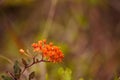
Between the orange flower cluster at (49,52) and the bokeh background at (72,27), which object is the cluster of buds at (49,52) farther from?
the bokeh background at (72,27)

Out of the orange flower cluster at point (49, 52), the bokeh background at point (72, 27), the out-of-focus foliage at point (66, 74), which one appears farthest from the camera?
the bokeh background at point (72, 27)

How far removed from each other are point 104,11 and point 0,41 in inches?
43.2

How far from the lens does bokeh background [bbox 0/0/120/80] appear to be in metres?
3.54

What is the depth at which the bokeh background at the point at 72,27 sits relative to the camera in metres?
3.54

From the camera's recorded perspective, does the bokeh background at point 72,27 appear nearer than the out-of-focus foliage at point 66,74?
No

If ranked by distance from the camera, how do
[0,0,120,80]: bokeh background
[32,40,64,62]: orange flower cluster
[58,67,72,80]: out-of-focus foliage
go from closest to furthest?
[32,40,64,62]: orange flower cluster
[58,67,72,80]: out-of-focus foliage
[0,0,120,80]: bokeh background

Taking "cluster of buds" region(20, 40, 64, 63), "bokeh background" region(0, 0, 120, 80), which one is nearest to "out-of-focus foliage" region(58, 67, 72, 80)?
"cluster of buds" region(20, 40, 64, 63)

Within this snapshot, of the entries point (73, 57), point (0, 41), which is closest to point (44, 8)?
point (0, 41)

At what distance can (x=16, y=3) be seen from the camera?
476cm

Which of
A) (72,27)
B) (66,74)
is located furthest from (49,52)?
(72,27)

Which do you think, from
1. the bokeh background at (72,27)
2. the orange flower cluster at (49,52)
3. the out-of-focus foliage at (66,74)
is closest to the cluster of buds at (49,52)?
the orange flower cluster at (49,52)

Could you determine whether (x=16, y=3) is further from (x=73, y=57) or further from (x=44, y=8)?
(x=73, y=57)

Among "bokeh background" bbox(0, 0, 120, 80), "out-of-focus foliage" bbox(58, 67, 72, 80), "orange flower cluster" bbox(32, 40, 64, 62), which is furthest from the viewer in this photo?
"bokeh background" bbox(0, 0, 120, 80)

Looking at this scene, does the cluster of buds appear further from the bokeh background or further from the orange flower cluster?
the bokeh background
